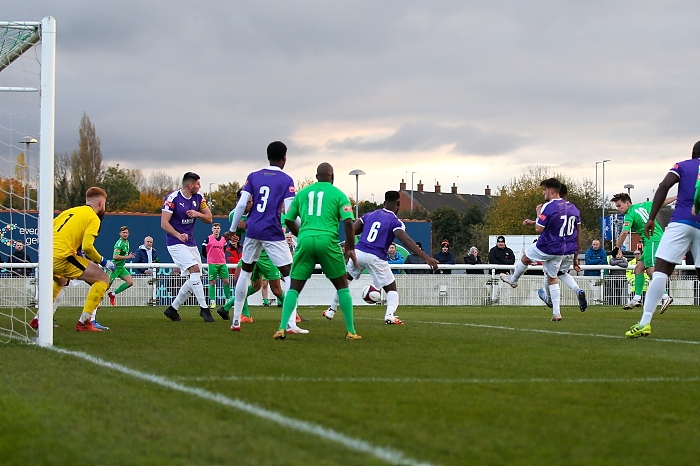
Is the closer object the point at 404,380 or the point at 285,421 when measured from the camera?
the point at 285,421

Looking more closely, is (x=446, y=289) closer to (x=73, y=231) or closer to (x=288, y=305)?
(x=73, y=231)

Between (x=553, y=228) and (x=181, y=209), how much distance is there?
6276 millimetres

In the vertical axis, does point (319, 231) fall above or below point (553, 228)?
below

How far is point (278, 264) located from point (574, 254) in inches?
260

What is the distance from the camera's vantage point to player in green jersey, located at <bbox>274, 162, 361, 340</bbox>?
33.1 ft

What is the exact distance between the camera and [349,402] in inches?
222

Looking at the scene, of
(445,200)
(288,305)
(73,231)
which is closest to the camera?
(288,305)

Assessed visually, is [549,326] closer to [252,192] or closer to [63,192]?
[252,192]

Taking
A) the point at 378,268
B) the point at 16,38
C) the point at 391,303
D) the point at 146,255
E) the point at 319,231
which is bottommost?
the point at 391,303

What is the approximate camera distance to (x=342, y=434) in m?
4.60

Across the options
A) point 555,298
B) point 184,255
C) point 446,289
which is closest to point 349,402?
point 184,255

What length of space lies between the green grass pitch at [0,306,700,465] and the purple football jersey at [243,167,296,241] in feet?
6.73

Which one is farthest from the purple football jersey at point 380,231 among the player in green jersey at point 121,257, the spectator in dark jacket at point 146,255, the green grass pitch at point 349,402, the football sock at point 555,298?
the spectator in dark jacket at point 146,255

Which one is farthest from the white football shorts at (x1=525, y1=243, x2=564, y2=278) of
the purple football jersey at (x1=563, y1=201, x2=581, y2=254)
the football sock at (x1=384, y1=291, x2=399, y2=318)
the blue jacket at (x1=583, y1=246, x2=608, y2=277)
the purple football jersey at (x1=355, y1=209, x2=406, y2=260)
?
the blue jacket at (x1=583, y1=246, x2=608, y2=277)
